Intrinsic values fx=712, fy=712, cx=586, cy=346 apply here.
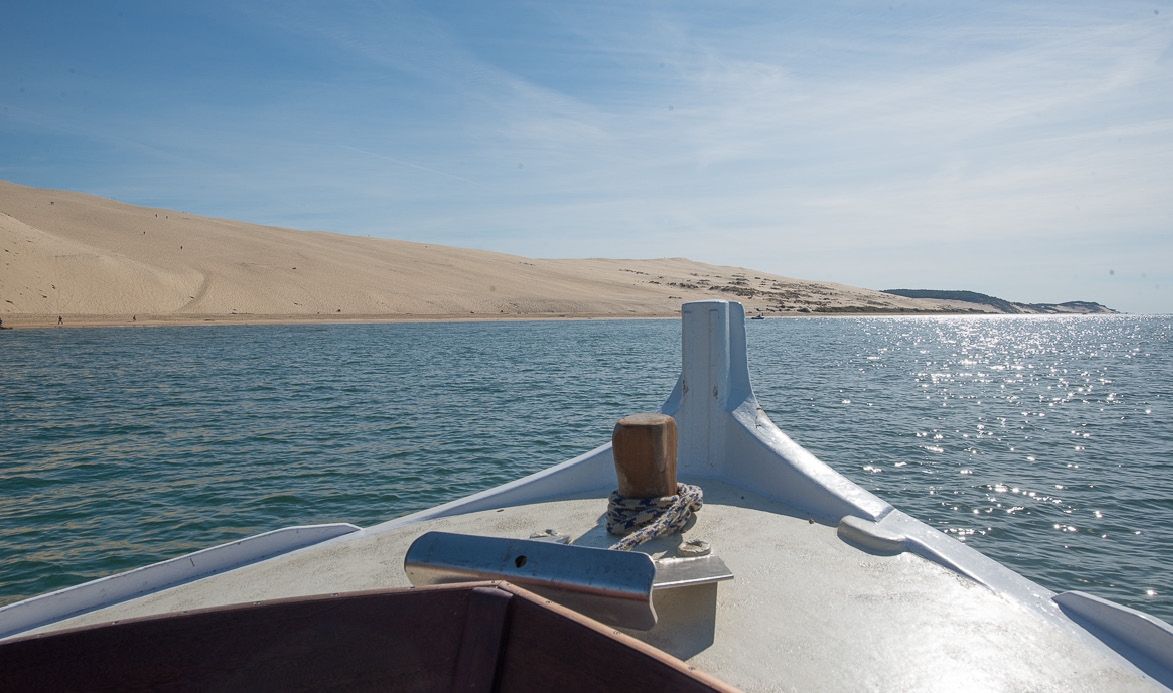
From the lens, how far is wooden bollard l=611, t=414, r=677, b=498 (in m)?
3.87

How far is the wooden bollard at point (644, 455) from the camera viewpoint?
12.7 feet

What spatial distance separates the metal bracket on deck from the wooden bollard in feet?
4.35

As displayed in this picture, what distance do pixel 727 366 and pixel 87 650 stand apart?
4.24 m

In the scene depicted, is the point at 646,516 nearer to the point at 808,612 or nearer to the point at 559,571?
the point at 808,612

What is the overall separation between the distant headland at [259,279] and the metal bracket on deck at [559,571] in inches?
1864

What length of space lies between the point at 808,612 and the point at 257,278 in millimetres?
62702

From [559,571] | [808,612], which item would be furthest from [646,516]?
[559,571]

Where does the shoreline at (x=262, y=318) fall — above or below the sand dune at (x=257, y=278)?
below

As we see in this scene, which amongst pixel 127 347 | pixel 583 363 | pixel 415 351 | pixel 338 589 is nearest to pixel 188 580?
pixel 338 589

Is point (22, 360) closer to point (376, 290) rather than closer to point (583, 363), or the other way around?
point (583, 363)

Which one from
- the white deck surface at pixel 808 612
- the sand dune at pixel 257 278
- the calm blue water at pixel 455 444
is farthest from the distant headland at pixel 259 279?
the white deck surface at pixel 808 612

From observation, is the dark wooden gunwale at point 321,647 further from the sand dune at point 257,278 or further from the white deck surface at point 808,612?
the sand dune at point 257,278

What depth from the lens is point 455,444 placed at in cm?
1216

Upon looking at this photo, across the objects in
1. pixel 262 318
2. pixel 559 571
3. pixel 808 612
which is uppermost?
pixel 559 571
